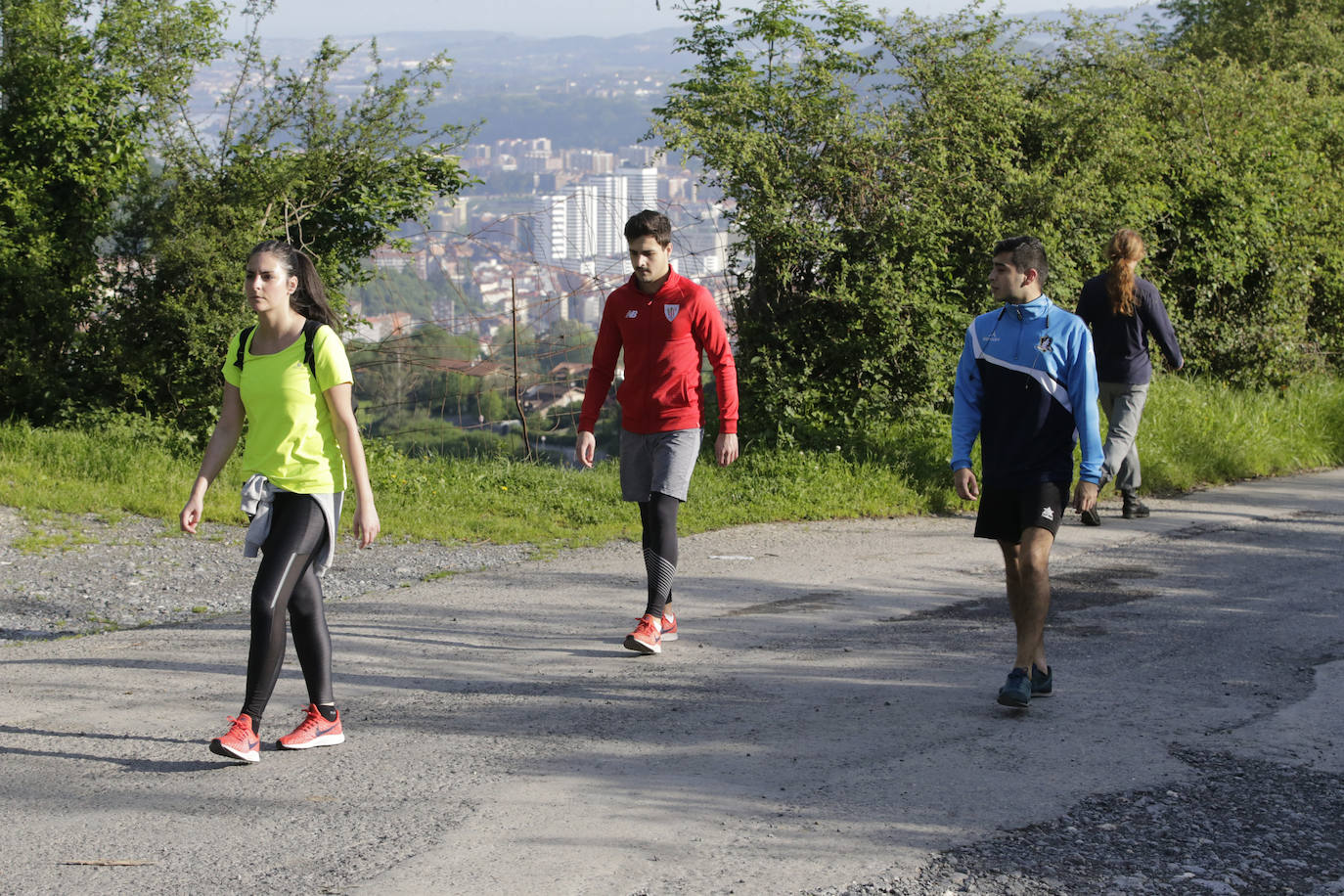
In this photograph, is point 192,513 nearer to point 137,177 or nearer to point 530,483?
point 530,483

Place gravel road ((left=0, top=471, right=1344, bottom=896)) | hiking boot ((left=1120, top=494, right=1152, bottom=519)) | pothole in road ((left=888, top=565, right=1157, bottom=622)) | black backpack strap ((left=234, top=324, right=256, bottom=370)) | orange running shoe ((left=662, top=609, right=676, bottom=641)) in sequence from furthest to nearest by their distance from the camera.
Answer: hiking boot ((left=1120, top=494, right=1152, bottom=519))
pothole in road ((left=888, top=565, right=1157, bottom=622))
orange running shoe ((left=662, top=609, right=676, bottom=641))
black backpack strap ((left=234, top=324, right=256, bottom=370))
gravel road ((left=0, top=471, right=1344, bottom=896))

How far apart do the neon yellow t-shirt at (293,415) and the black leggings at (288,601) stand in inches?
3.7

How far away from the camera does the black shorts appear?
558 centimetres

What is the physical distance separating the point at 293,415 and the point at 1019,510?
3.04 meters

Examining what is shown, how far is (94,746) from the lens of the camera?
4977mm

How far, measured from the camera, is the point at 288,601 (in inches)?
192

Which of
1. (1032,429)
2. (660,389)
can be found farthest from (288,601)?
(1032,429)

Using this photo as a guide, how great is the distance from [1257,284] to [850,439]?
20.7ft

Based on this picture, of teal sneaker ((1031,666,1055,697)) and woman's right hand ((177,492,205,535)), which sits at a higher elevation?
woman's right hand ((177,492,205,535))

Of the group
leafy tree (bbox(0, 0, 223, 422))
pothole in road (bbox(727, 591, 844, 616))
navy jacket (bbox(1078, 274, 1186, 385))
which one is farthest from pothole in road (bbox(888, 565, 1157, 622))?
leafy tree (bbox(0, 0, 223, 422))

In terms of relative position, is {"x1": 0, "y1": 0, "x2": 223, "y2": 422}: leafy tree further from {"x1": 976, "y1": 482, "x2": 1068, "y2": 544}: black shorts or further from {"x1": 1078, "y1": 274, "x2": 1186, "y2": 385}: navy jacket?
{"x1": 976, "y1": 482, "x2": 1068, "y2": 544}: black shorts

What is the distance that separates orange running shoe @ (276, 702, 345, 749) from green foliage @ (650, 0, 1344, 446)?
6990 mm

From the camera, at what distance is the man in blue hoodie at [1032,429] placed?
5.60m

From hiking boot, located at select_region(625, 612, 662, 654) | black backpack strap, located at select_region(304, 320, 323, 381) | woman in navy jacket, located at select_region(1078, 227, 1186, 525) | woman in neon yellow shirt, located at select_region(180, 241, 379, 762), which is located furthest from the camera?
woman in navy jacket, located at select_region(1078, 227, 1186, 525)
